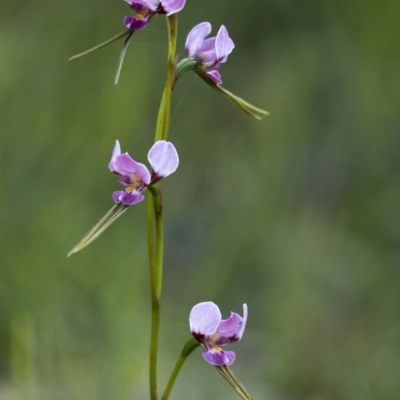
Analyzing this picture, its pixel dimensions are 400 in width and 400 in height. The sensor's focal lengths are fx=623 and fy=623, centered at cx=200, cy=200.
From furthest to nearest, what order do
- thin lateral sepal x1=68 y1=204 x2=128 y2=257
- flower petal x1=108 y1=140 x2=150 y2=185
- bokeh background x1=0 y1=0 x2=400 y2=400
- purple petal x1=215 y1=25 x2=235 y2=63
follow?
bokeh background x1=0 y1=0 x2=400 y2=400, purple petal x1=215 y1=25 x2=235 y2=63, flower petal x1=108 y1=140 x2=150 y2=185, thin lateral sepal x1=68 y1=204 x2=128 y2=257


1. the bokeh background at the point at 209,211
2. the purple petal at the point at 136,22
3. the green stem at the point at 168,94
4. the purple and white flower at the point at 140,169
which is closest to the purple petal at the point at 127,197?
the purple and white flower at the point at 140,169


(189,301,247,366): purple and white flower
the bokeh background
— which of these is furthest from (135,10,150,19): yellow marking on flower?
the bokeh background

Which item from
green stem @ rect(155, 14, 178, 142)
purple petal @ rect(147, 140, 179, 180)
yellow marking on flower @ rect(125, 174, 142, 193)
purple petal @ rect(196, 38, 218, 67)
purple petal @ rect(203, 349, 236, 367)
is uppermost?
purple petal @ rect(196, 38, 218, 67)

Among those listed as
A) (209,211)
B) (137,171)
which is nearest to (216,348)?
(137,171)

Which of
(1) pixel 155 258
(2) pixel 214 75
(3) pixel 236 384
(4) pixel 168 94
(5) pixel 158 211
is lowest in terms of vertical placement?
(3) pixel 236 384

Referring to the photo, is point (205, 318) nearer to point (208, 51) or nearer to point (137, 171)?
point (137, 171)

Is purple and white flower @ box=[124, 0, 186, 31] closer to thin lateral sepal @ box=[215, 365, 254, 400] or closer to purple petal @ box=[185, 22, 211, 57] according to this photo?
purple petal @ box=[185, 22, 211, 57]

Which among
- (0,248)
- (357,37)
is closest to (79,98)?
(0,248)

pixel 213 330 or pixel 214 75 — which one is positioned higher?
pixel 214 75

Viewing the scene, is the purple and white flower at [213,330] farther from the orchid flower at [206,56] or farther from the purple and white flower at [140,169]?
the orchid flower at [206,56]
